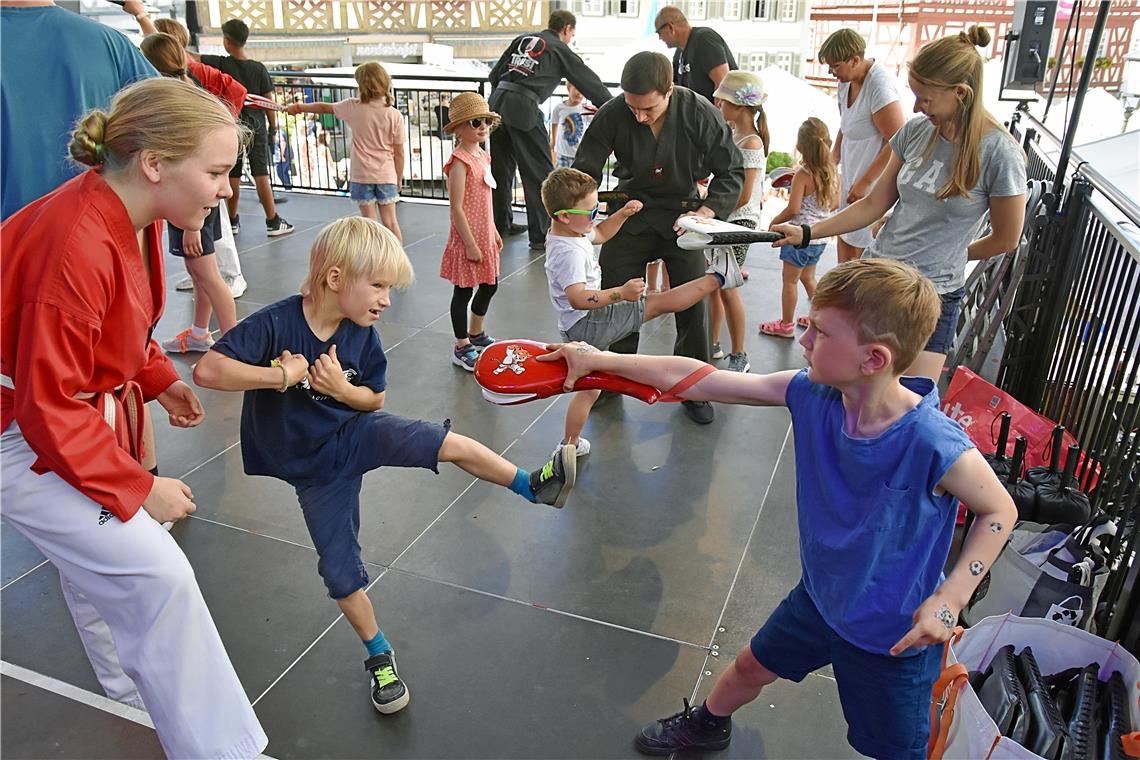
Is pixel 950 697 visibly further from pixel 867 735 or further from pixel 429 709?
pixel 429 709

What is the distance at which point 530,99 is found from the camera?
24.2 ft

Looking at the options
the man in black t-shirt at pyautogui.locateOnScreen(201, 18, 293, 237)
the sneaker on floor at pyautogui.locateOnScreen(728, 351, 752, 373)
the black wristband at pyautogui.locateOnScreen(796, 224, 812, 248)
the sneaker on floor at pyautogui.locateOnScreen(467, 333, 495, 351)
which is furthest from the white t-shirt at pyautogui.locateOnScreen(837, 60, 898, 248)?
the man in black t-shirt at pyautogui.locateOnScreen(201, 18, 293, 237)

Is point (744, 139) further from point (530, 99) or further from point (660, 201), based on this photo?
point (530, 99)

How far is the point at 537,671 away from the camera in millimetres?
2740

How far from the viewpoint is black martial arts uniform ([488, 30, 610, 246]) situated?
7.23 metres

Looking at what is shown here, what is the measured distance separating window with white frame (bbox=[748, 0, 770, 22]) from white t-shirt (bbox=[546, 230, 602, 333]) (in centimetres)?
3647

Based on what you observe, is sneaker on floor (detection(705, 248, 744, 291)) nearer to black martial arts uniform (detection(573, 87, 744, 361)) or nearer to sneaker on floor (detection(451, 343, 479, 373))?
black martial arts uniform (detection(573, 87, 744, 361))

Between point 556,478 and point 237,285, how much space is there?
4.54 metres

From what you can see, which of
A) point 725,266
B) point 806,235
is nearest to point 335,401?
point 806,235

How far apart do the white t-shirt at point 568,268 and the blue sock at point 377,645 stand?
1.73 meters

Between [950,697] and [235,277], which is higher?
[950,697]

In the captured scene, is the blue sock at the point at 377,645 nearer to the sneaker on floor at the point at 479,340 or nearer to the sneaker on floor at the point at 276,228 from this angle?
the sneaker on floor at the point at 479,340

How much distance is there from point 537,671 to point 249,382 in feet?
4.35

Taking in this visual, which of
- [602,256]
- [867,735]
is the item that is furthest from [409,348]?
[867,735]
